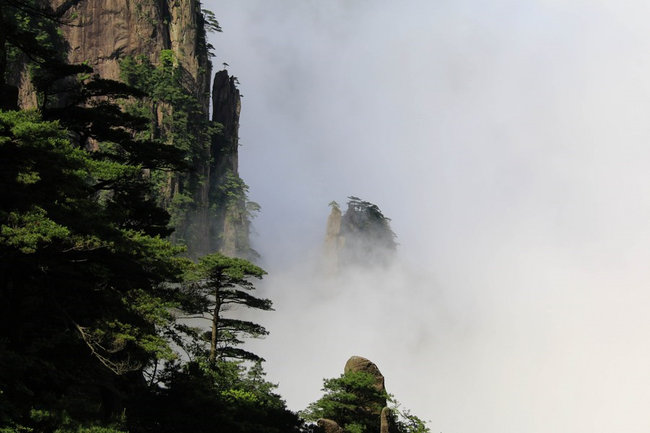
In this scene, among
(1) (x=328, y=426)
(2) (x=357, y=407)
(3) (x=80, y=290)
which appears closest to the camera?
(3) (x=80, y=290)

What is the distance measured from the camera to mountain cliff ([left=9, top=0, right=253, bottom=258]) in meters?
84.3

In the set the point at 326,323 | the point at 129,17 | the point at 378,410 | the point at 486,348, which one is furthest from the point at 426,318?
the point at 378,410

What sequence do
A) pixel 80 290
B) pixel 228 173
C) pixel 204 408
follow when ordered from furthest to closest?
1. pixel 228 173
2. pixel 204 408
3. pixel 80 290

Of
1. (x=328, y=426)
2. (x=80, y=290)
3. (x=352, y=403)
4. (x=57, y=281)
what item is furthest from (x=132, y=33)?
(x=57, y=281)

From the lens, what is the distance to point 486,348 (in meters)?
169

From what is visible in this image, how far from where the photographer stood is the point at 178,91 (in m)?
88.2

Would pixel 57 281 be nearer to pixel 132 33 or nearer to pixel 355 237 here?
pixel 132 33

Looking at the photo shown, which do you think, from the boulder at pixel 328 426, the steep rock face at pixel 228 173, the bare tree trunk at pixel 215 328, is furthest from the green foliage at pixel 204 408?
the steep rock face at pixel 228 173

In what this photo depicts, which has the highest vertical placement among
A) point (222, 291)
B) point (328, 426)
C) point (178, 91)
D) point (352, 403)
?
point (178, 91)

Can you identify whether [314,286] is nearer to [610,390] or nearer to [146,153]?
[610,390]

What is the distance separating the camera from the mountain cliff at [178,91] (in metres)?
84.3

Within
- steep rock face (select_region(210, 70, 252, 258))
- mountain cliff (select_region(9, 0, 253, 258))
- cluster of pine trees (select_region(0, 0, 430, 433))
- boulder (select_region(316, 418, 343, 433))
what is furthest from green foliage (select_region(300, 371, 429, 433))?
steep rock face (select_region(210, 70, 252, 258))

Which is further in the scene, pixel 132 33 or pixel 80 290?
pixel 132 33

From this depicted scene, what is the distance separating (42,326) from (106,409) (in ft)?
18.8
